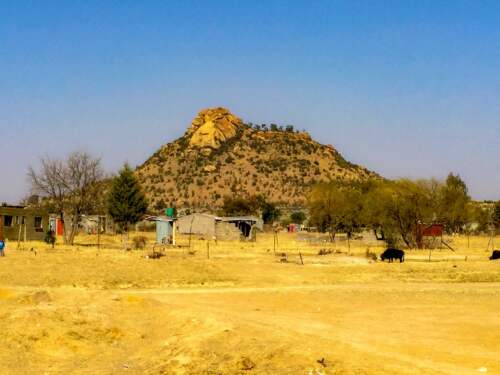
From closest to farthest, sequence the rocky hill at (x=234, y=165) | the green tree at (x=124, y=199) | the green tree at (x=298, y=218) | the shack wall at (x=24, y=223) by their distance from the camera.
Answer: the shack wall at (x=24, y=223), the green tree at (x=124, y=199), the green tree at (x=298, y=218), the rocky hill at (x=234, y=165)

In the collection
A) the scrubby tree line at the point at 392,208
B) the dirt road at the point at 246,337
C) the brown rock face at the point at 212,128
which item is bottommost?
the dirt road at the point at 246,337

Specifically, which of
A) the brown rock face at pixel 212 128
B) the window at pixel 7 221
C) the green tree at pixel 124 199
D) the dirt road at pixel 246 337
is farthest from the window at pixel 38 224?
the brown rock face at pixel 212 128

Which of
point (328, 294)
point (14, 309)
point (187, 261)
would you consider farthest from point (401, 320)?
point (187, 261)

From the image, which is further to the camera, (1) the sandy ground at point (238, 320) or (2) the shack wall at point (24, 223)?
(2) the shack wall at point (24, 223)

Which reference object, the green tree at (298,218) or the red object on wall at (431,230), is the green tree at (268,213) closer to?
the green tree at (298,218)

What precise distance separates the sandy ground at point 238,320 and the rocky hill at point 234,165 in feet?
285

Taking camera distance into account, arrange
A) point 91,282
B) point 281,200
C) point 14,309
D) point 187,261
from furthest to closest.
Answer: point 281,200 → point 187,261 → point 91,282 → point 14,309

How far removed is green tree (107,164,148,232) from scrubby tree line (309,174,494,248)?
21279mm

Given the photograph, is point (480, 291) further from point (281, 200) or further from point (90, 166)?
point (281, 200)

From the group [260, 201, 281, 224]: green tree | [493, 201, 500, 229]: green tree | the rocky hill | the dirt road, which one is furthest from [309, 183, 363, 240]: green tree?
the dirt road

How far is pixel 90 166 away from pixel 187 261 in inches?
1093

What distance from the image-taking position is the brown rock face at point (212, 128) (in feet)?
490

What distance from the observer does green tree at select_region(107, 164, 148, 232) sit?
278 ft

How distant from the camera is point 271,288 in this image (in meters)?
31.7
